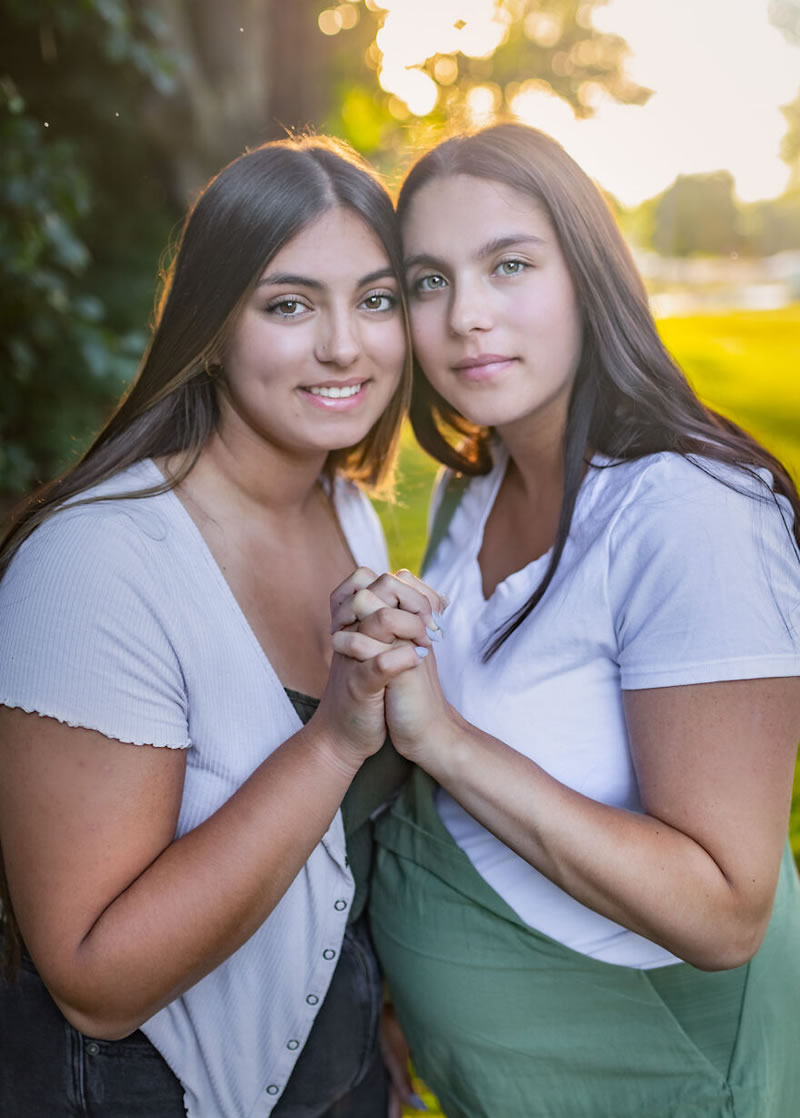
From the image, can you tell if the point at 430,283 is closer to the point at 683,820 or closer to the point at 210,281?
the point at 210,281

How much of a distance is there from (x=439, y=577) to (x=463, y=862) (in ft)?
2.13

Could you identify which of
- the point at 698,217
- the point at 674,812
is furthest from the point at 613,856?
the point at 698,217

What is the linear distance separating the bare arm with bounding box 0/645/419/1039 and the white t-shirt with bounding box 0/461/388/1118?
6 cm

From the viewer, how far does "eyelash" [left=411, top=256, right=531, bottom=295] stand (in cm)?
195

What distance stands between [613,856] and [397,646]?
1.52 feet

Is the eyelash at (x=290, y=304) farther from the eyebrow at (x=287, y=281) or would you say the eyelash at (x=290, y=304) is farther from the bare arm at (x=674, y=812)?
the bare arm at (x=674, y=812)

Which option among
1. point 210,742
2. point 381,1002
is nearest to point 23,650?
point 210,742

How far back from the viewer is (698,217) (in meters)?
4.53

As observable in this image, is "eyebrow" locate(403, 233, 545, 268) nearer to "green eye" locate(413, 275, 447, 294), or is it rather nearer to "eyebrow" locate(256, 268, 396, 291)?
"green eye" locate(413, 275, 447, 294)

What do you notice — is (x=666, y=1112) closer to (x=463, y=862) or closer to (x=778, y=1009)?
(x=778, y=1009)

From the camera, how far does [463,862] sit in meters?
1.89

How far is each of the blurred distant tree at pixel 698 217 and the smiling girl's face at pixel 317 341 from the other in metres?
2.44

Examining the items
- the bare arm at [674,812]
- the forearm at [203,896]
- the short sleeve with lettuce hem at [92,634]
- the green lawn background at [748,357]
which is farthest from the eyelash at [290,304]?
the green lawn background at [748,357]

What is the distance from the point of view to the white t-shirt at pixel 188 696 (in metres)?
1.56
